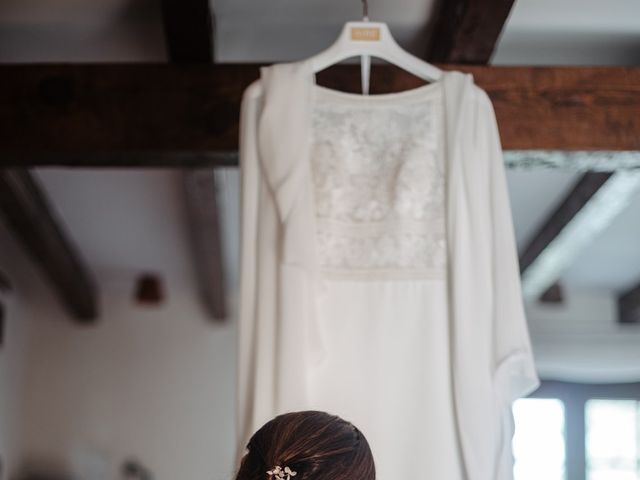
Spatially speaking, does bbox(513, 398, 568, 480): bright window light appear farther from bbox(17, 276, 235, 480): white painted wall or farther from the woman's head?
the woman's head

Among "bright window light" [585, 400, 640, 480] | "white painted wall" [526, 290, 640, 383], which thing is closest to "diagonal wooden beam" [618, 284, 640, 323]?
"white painted wall" [526, 290, 640, 383]

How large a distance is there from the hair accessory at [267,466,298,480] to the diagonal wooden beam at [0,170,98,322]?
2898 millimetres

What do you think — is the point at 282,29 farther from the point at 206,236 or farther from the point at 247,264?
the point at 206,236

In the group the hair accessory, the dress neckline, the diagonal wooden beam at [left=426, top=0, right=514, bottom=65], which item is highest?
the diagonal wooden beam at [left=426, top=0, right=514, bottom=65]

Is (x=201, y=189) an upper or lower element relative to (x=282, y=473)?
upper

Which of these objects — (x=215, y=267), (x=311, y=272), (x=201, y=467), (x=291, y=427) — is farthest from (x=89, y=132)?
(x=201, y=467)

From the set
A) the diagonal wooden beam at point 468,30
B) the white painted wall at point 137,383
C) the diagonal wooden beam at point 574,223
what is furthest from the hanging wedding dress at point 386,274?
the white painted wall at point 137,383

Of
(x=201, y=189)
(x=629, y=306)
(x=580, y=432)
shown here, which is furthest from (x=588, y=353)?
(x=201, y=189)

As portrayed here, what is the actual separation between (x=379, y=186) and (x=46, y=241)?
113 inches

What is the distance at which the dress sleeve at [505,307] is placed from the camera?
1864 millimetres

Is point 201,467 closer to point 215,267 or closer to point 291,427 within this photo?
point 215,267

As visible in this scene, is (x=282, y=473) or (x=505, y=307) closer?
(x=282, y=473)

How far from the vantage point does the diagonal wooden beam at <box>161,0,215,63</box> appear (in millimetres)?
2641

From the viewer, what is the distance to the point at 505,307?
1890 mm
